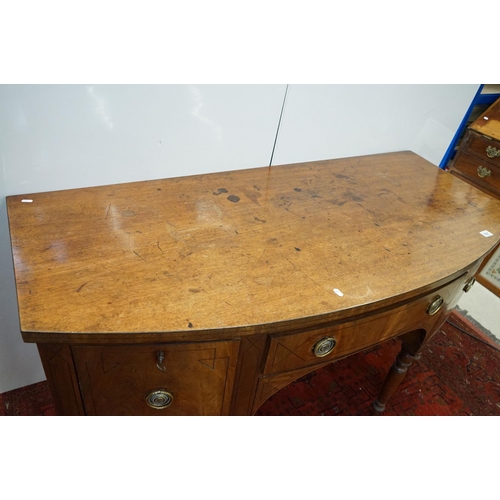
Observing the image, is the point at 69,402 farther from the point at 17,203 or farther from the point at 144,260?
the point at 17,203

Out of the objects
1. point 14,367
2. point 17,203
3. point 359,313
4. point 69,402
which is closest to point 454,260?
point 359,313

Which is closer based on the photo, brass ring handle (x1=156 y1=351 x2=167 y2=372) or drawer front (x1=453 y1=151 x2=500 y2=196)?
brass ring handle (x1=156 y1=351 x2=167 y2=372)

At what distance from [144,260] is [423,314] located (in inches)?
25.4

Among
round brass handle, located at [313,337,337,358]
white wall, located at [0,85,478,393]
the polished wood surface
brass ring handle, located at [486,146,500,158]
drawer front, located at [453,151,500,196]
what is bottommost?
drawer front, located at [453,151,500,196]

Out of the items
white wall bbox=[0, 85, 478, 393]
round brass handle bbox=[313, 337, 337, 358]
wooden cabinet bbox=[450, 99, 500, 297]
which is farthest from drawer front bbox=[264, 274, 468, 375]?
wooden cabinet bbox=[450, 99, 500, 297]

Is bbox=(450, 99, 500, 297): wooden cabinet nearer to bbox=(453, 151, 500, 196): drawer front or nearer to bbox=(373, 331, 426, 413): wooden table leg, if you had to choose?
bbox=(453, 151, 500, 196): drawer front

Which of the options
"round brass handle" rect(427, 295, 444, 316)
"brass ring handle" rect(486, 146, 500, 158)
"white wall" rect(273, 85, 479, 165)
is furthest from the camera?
"brass ring handle" rect(486, 146, 500, 158)

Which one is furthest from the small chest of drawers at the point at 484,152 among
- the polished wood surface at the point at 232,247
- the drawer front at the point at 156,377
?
the drawer front at the point at 156,377

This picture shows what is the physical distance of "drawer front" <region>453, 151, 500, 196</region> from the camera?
6.65 ft

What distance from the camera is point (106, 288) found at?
26.1 inches

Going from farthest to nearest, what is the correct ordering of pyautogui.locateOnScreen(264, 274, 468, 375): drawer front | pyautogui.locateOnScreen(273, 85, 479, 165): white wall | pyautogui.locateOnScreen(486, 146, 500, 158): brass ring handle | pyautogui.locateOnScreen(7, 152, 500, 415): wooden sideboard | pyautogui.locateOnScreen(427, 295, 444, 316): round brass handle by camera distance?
pyautogui.locateOnScreen(486, 146, 500, 158): brass ring handle < pyautogui.locateOnScreen(273, 85, 479, 165): white wall < pyautogui.locateOnScreen(427, 295, 444, 316): round brass handle < pyautogui.locateOnScreen(264, 274, 468, 375): drawer front < pyautogui.locateOnScreen(7, 152, 500, 415): wooden sideboard

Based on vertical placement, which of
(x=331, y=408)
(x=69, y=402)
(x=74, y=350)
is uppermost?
(x=74, y=350)

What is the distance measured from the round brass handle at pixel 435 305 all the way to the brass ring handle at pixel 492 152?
1.40 m

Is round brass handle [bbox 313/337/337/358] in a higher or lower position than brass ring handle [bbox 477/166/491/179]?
higher
